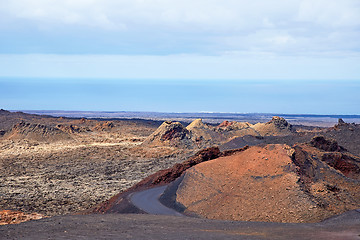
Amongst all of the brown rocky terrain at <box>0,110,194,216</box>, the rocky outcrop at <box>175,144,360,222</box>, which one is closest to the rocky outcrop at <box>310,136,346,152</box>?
the rocky outcrop at <box>175,144,360,222</box>

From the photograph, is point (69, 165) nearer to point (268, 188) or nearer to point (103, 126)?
point (268, 188)

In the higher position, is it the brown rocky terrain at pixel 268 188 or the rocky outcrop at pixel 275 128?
the rocky outcrop at pixel 275 128

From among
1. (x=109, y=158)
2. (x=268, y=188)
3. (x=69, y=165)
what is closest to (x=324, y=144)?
(x=268, y=188)

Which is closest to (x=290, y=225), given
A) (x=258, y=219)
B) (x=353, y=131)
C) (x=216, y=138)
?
(x=258, y=219)

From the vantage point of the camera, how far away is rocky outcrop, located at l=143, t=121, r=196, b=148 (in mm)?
65175

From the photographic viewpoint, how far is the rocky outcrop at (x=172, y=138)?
65.2 metres

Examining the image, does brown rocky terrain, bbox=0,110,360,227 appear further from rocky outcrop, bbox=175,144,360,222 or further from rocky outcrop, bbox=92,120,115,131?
rocky outcrop, bbox=175,144,360,222

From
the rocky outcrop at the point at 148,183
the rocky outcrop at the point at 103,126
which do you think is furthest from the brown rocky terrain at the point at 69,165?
the rocky outcrop at the point at 148,183

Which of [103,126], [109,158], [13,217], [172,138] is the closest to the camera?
[13,217]

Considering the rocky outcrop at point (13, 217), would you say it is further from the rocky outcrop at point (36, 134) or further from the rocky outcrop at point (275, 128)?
the rocky outcrop at point (275, 128)

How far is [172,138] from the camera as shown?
6606cm

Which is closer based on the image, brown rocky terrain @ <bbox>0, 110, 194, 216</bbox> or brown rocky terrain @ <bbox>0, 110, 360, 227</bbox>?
brown rocky terrain @ <bbox>0, 110, 360, 227</bbox>

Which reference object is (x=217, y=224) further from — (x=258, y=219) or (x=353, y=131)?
(x=353, y=131)

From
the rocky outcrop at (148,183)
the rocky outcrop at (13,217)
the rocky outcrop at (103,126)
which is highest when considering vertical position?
the rocky outcrop at (103,126)
